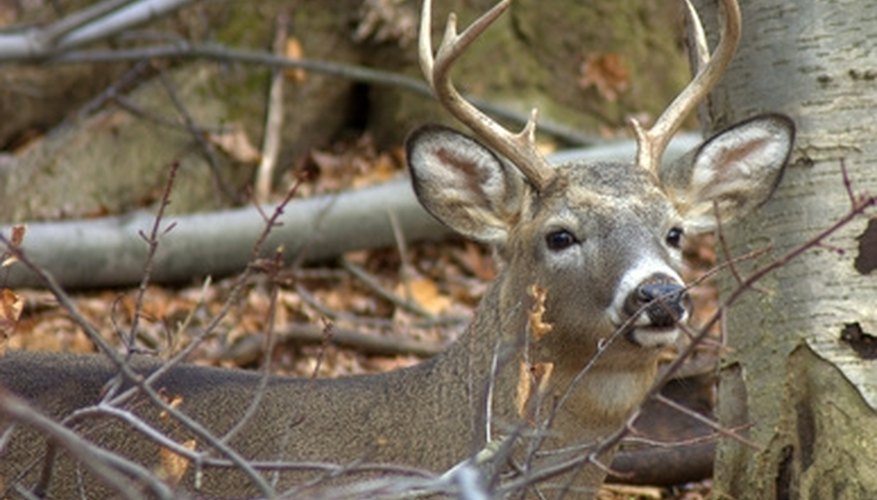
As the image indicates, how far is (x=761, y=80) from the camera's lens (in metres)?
6.59

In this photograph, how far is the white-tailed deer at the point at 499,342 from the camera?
5730 mm

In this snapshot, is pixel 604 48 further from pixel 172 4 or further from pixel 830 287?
pixel 830 287

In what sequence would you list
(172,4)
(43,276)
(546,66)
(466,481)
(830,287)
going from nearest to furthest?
(466,481) → (43,276) → (830,287) → (172,4) → (546,66)

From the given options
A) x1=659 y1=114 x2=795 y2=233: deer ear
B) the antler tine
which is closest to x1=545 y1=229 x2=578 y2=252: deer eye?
x1=659 y1=114 x2=795 y2=233: deer ear

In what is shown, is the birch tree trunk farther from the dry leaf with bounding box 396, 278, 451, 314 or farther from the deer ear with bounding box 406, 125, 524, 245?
the dry leaf with bounding box 396, 278, 451, 314

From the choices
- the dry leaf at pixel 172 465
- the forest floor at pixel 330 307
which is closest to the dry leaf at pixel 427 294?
the forest floor at pixel 330 307

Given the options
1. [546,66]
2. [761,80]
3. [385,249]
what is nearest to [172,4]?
[385,249]

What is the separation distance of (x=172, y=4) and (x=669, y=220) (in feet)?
15.6

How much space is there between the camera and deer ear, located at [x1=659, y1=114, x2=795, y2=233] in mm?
6316

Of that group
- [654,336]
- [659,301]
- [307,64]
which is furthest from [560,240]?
[307,64]

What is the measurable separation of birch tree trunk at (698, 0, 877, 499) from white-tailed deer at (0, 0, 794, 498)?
224mm

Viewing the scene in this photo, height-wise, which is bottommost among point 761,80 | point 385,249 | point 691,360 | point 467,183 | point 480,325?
point 385,249

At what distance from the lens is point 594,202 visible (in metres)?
5.90

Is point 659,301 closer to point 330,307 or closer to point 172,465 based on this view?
point 172,465
